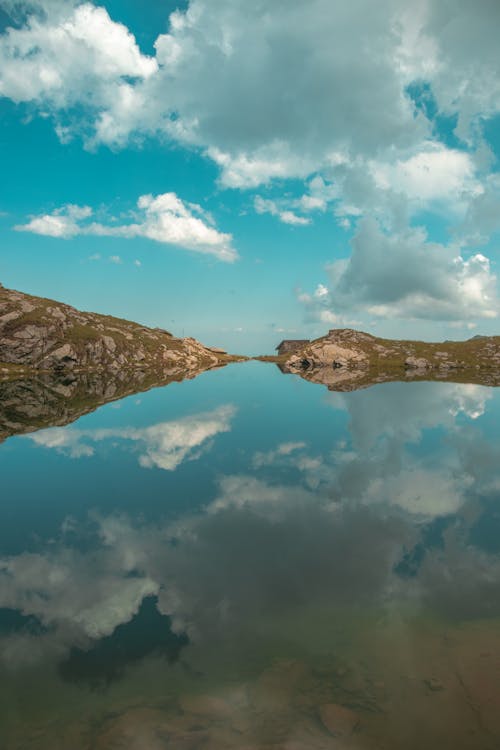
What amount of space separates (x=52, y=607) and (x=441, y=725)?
19.8 meters

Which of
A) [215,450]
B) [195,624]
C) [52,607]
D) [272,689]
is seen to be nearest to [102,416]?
[215,450]

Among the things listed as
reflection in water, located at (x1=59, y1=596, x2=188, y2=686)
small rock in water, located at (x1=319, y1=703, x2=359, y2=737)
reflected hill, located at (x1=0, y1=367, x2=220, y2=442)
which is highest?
reflected hill, located at (x1=0, y1=367, x2=220, y2=442)

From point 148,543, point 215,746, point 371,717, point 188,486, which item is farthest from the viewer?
point 188,486

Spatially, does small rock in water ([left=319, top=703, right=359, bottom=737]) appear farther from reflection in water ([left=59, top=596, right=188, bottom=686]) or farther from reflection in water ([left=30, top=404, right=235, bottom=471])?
reflection in water ([left=30, top=404, right=235, bottom=471])

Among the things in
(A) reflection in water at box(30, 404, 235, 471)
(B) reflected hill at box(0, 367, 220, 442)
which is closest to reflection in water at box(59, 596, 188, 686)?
(A) reflection in water at box(30, 404, 235, 471)

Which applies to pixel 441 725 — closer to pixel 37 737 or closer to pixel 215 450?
pixel 37 737

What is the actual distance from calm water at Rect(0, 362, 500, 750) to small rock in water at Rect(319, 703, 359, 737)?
0.05m

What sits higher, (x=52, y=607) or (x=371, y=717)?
(x=371, y=717)

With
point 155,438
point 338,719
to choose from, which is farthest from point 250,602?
point 155,438

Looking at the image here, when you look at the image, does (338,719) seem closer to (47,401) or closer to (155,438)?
(155,438)

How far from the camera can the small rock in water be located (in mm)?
12734

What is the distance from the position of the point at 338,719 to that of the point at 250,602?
314 inches

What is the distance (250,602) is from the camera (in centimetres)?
2045

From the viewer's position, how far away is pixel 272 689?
579 inches
